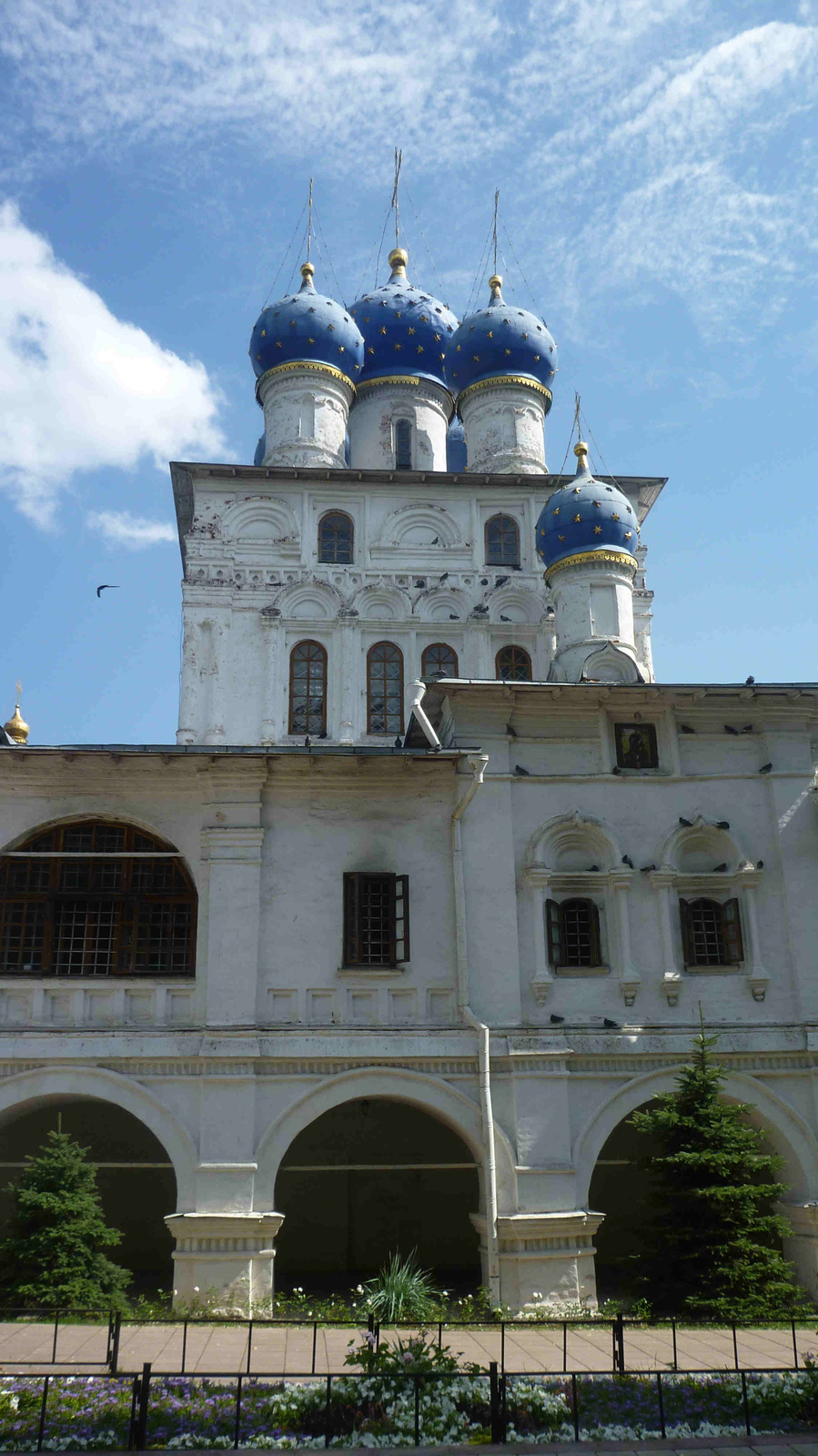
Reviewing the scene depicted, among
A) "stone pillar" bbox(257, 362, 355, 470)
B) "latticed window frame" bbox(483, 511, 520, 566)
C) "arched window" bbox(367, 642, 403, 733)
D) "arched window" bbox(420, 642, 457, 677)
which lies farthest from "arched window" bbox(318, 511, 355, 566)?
"latticed window frame" bbox(483, 511, 520, 566)

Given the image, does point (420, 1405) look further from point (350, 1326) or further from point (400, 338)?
point (400, 338)

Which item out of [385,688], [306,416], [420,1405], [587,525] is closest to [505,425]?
[306,416]

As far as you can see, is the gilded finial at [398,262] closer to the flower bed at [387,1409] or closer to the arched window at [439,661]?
the arched window at [439,661]

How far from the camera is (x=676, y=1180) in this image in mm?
11570

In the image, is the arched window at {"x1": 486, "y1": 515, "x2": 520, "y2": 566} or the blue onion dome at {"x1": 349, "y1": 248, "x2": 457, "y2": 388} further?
the blue onion dome at {"x1": 349, "y1": 248, "x2": 457, "y2": 388}

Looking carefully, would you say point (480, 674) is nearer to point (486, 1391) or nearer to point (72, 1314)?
point (72, 1314)

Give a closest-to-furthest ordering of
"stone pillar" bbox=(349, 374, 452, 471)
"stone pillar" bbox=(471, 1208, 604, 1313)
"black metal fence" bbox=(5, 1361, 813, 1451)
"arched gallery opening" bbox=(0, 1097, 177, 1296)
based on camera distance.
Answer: "black metal fence" bbox=(5, 1361, 813, 1451) → "stone pillar" bbox=(471, 1208, 604, 1313) → "arched gallery opening" bbox=(0, 1097, 177, 1296) → "stone pillar" bbox=(349, 374, 452, 471)

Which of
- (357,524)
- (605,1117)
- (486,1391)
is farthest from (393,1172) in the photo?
(357,524)

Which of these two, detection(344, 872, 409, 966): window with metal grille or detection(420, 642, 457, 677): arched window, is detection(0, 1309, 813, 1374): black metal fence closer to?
detection(344, 872, 409, 966): window with metal grille

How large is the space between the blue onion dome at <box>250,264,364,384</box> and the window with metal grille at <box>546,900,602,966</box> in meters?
13.7

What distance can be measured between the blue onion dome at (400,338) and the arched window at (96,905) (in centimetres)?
1444

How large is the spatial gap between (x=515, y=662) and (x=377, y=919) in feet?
31.1

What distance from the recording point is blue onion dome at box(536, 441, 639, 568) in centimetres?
1753

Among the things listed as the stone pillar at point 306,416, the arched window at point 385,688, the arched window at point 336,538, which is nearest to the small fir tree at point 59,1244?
the arched window at point 385,688
